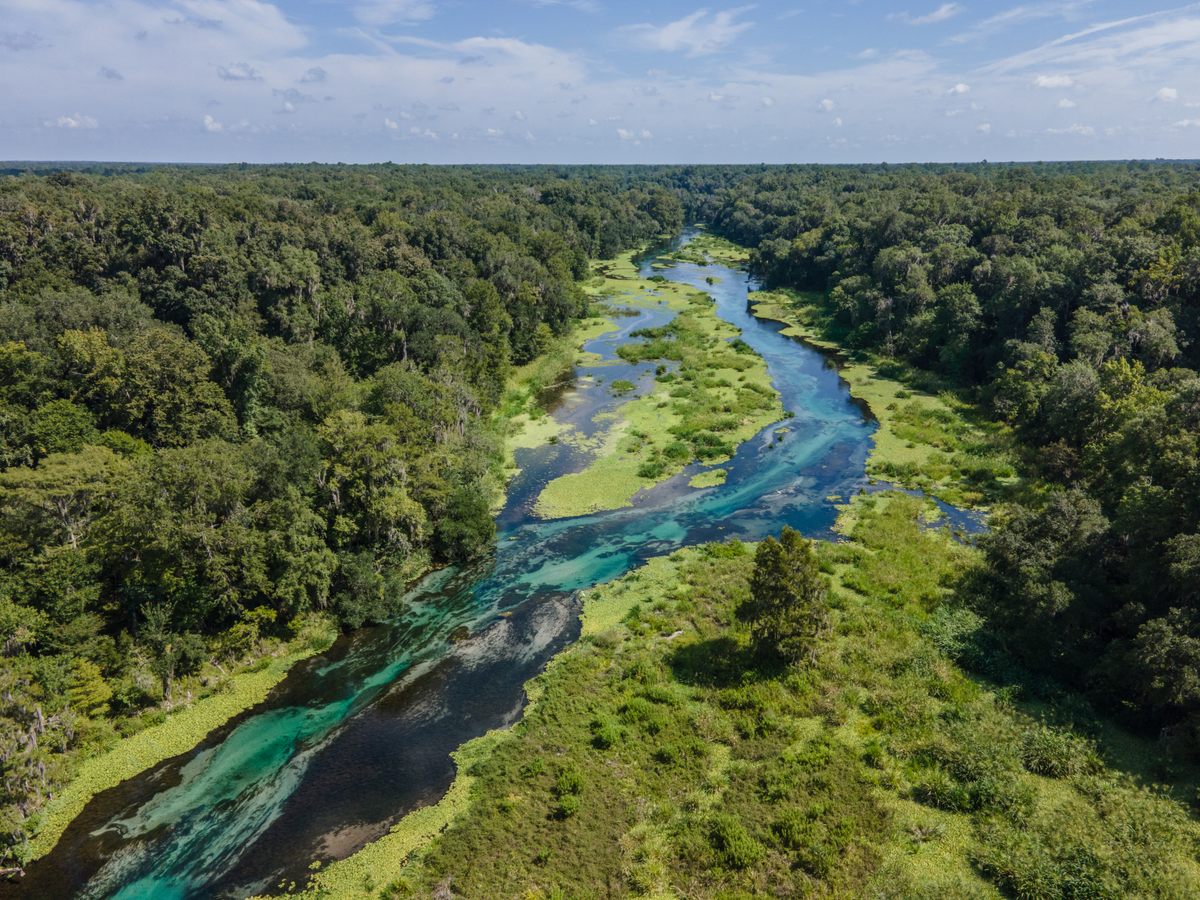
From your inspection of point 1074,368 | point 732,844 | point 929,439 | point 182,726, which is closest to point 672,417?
point 929,439

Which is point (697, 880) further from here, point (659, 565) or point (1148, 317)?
point (1148, 317)

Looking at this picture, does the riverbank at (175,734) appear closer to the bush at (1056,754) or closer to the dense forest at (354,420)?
the dense forest at (354,420)

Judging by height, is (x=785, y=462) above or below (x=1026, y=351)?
below

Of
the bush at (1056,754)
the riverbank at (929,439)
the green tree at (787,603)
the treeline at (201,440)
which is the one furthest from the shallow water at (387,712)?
the bush at (1056,754)

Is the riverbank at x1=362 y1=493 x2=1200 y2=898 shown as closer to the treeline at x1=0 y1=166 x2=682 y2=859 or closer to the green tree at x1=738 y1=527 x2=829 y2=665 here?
the green tree at x1=738 y1=527 x2=829 y2=665

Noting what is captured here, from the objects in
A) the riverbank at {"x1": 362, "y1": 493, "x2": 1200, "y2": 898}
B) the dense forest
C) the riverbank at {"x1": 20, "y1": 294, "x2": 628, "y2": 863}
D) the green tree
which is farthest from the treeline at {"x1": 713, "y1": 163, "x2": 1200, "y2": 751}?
the riverbank at {"x1": 20, "y1": 294, "x2": 628, "y2": 863}

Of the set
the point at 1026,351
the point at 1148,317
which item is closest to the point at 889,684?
the point at 1026,351

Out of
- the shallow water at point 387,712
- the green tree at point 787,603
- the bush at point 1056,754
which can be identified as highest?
the green tree at point 787,603
